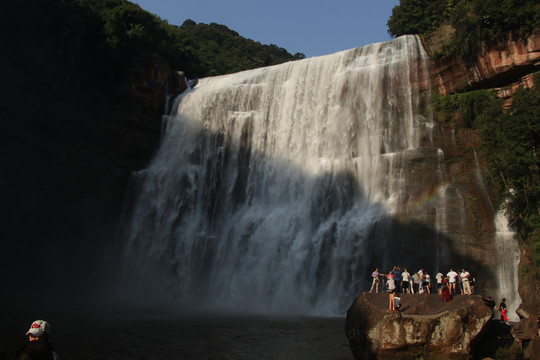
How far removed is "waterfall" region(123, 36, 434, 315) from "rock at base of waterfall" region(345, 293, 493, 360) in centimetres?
1067

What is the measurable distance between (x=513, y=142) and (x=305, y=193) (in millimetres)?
11103

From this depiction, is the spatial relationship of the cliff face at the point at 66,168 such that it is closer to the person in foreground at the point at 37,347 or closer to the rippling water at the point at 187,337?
the rippling water at the point at 187,337

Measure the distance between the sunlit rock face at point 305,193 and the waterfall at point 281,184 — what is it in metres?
0.08

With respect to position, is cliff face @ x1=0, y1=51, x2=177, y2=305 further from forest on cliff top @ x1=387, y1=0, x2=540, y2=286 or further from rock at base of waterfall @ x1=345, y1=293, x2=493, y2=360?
rock at base of waterfall @ x1=345, y1=293, x2=493, y2=360

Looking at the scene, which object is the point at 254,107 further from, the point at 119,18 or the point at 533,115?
the point at 533,115

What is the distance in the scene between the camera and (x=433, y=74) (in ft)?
86.4

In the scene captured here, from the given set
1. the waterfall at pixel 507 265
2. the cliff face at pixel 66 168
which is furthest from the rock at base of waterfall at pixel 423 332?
the cliff face at pixel 66 168

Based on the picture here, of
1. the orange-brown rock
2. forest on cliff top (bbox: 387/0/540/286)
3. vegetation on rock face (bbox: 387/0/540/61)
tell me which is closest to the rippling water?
forest on cliff top (bbox: 387/0/540/286)

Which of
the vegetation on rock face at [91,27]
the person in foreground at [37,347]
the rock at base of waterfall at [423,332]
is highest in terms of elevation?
the vegetation on rock face at [91,27]

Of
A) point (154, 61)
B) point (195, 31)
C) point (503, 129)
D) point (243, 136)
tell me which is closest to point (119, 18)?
point (154, 61)

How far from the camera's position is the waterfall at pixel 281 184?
23.5 m

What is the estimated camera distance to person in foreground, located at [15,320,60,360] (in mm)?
4859

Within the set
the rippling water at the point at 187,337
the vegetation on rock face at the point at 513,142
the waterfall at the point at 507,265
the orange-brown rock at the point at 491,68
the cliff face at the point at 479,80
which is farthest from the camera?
the orange-brown rock at the point at 491,68

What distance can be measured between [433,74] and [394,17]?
14.1m
